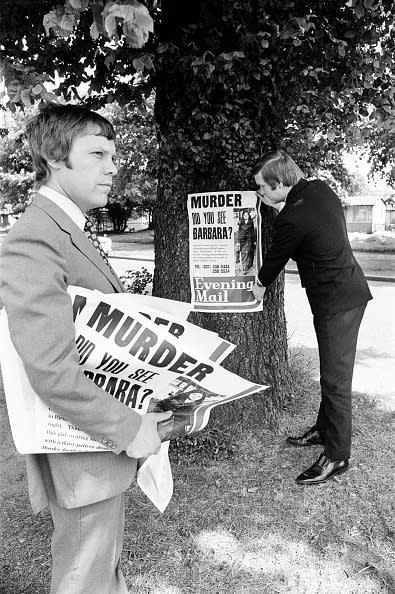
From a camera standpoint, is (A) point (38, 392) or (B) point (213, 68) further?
(B) point (213, 68)

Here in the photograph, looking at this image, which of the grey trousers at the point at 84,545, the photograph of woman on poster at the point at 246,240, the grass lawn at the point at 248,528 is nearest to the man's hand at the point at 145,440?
the grey trousers at the point at 84,545

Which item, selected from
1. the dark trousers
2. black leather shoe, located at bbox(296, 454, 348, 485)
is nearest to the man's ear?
the dark trousers

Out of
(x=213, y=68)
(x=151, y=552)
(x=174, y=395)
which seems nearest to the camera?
(x=174, y=395)

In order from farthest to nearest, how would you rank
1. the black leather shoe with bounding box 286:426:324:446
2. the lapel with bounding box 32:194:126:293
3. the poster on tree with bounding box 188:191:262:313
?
1. the black leather shoe with bounding box 286:426:324:446
2. the poster on tree with bounding box 188:191:262:313
3. the lapel with bounding box 32:194:126:293

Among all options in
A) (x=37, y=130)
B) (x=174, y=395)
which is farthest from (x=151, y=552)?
(x=37, y=130)

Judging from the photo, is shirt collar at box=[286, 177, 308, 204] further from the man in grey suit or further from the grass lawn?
the grass lawn

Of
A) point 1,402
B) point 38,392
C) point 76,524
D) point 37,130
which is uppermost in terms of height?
point 37,130

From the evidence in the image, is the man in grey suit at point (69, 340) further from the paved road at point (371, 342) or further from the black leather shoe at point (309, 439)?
the paved road at point (371, 342)

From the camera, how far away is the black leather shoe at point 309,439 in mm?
3537

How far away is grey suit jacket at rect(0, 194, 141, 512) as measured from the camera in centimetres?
131

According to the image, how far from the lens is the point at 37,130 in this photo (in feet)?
5.22

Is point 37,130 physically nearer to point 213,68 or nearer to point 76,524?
point 76,524

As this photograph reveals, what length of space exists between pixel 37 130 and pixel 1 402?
4128 millimetres

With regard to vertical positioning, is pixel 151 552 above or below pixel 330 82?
below
